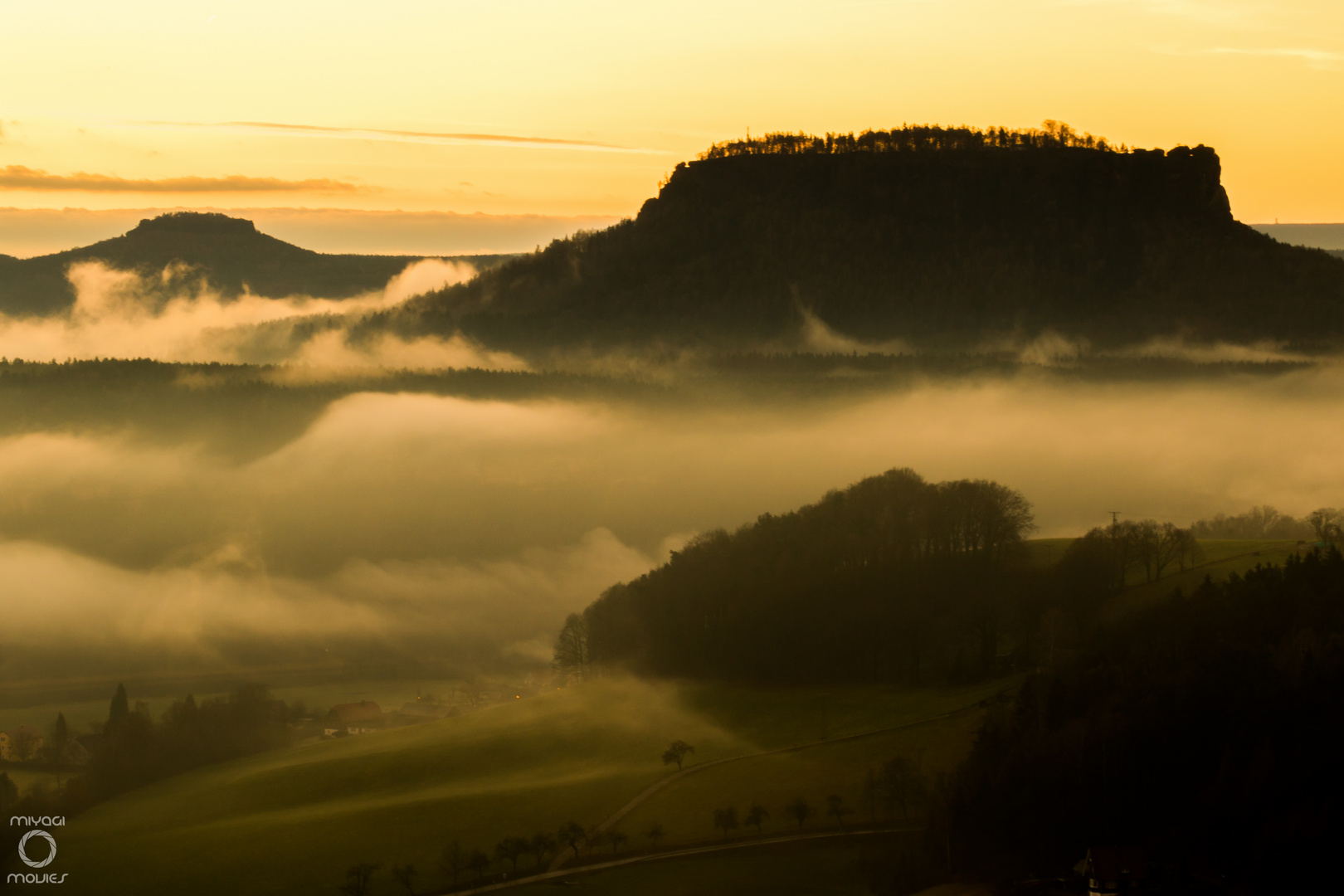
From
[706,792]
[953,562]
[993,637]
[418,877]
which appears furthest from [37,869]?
[953,562]

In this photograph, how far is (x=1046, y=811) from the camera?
6938cm

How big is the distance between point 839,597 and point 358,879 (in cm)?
5146

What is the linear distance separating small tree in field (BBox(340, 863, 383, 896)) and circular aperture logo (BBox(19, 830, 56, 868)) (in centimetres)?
2098

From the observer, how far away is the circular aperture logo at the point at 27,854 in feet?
268

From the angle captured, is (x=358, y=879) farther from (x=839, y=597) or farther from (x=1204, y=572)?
(x=1204, y=572)

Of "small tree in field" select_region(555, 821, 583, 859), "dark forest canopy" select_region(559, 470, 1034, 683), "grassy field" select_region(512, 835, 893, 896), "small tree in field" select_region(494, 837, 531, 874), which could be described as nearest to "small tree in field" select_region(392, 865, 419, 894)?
"small tree in field" select_region(494, 837, 531, 874)

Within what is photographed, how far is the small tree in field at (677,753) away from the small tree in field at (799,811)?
13879mm

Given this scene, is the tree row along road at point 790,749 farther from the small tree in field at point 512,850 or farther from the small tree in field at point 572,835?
the small tree in field at point 512,850

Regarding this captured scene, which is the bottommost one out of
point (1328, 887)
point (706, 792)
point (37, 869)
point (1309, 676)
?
point (37, 869)

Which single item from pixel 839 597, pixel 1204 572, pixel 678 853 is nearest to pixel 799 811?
pixel 678 853

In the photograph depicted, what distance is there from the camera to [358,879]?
7331cm

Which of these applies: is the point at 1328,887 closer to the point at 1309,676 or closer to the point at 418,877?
the point at 1309,676

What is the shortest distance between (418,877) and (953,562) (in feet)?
188

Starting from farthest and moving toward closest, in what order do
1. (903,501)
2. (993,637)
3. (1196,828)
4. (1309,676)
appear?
(903,501), (993,637), (1309,676), (1196,828)
